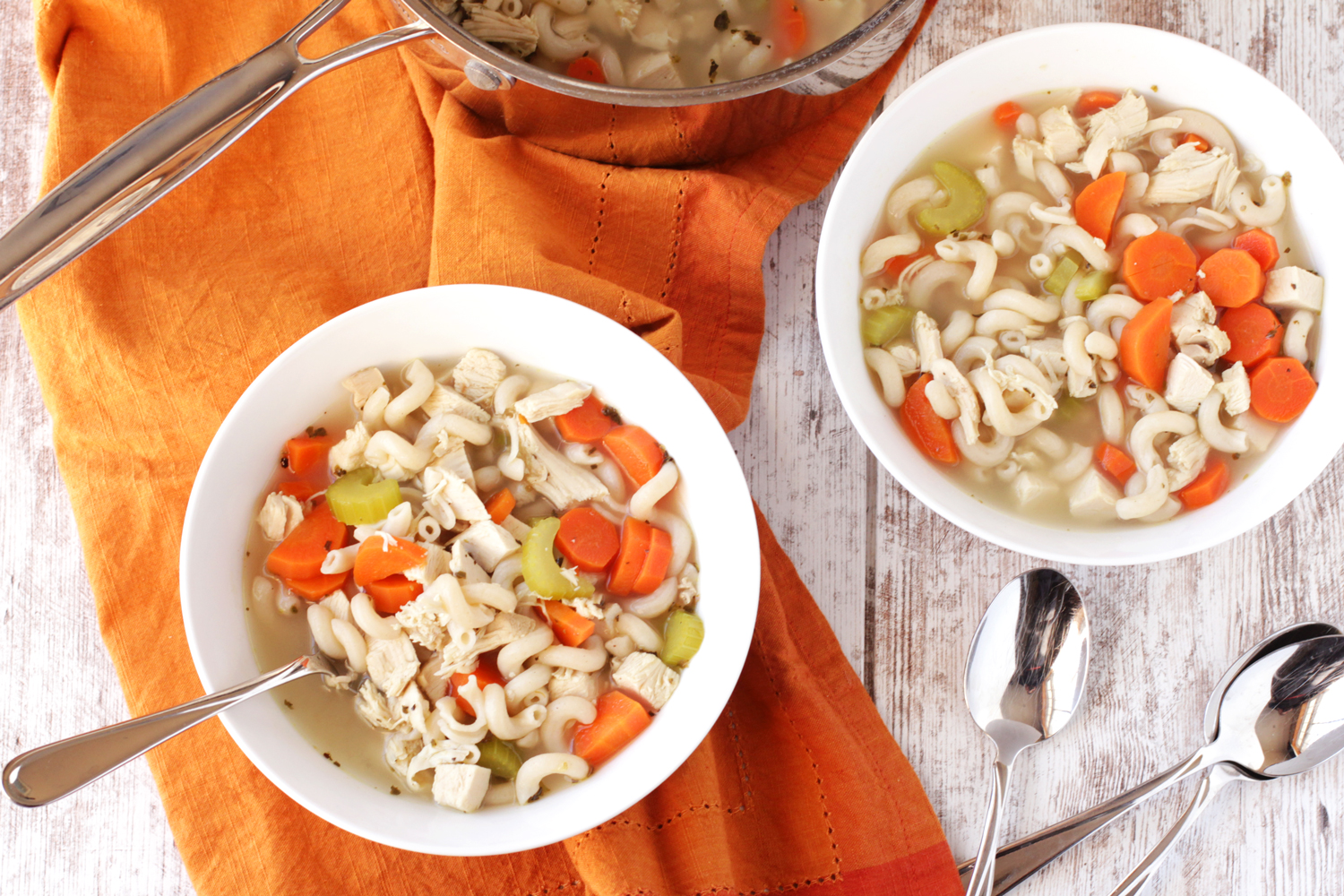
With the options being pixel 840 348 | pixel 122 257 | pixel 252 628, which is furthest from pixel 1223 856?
pixel 122 257

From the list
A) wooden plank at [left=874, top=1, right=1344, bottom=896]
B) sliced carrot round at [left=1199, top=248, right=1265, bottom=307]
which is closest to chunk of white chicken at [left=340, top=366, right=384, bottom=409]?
wooden plank at [left=874, top=1, right=1344, bottom=896]

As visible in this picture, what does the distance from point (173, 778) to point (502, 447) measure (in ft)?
2.95

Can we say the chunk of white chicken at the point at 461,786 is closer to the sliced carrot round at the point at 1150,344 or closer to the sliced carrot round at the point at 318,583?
the sliced carrot round at the point at 318,583

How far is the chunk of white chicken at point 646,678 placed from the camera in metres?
1.74

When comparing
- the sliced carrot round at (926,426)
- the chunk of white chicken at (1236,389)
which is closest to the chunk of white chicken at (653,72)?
the sliced carrot round at (926,426)

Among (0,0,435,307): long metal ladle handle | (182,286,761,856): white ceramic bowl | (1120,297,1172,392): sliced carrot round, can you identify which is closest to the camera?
(0,0,435,307): long metal ladle handle

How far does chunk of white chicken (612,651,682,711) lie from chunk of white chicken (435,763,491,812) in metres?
0.28

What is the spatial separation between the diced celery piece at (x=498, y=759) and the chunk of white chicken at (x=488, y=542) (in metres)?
0.31

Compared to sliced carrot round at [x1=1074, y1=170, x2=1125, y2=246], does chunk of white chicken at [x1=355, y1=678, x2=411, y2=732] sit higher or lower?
lower

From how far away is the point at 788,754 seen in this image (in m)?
1.99

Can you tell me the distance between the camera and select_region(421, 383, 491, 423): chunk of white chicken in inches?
70.7

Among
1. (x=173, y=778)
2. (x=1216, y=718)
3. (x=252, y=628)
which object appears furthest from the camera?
(x=1216, y=718)

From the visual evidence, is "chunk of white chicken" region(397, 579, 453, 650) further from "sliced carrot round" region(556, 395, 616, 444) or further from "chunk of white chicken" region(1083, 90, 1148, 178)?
"chunk of white chicken" region(1083, 90, 1148, 178)

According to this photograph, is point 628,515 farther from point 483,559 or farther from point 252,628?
point 252,628
